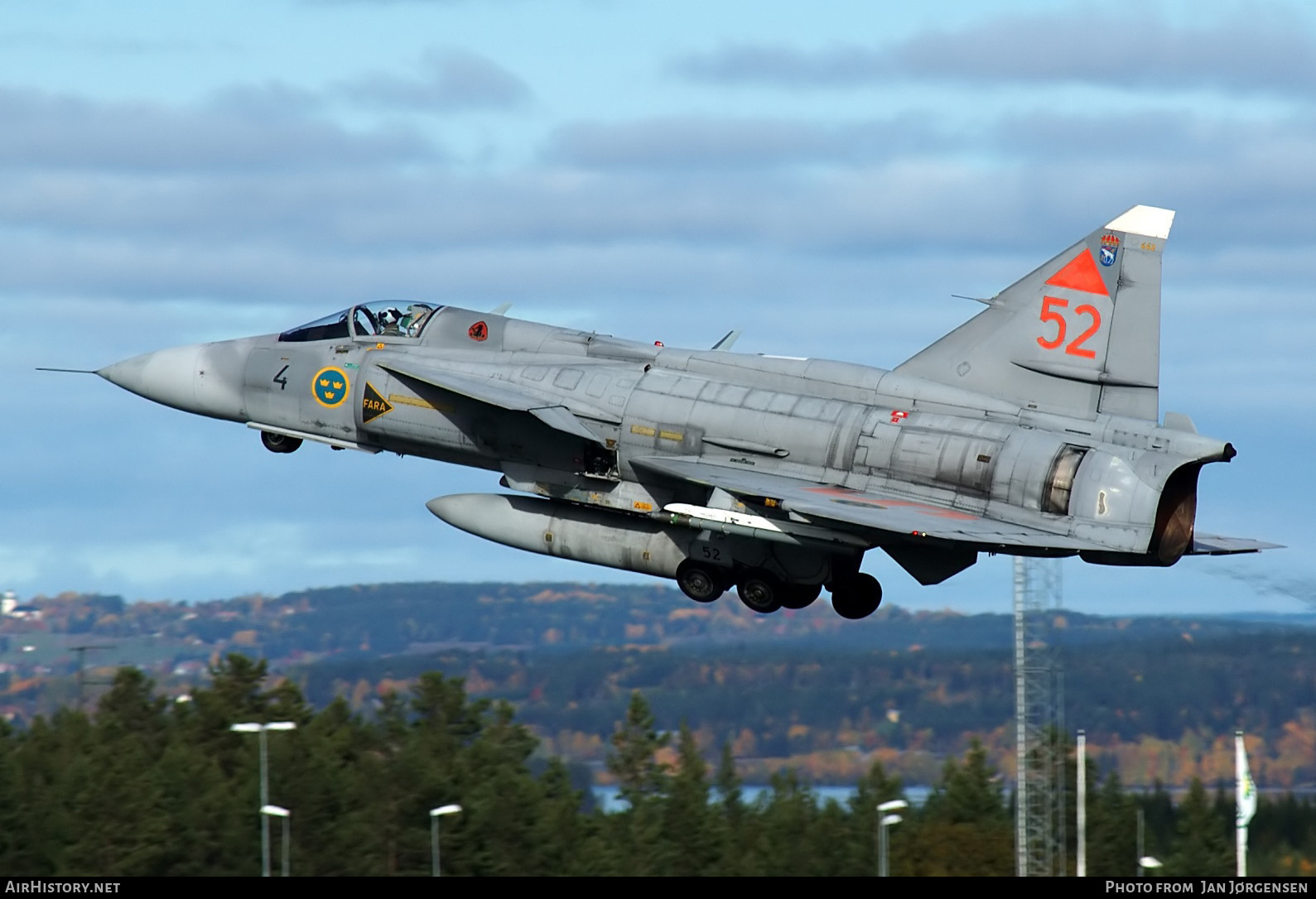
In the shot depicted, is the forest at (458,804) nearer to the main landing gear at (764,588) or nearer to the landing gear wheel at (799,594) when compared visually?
the main landing gear at (764,588)

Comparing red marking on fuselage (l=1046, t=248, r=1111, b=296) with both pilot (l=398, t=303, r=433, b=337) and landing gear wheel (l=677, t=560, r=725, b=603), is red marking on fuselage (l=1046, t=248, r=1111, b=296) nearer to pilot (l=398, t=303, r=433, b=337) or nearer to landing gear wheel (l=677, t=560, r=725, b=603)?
landing gear wheel (l=677, t=560, r=725, b=603)

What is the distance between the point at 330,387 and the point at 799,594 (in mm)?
7059

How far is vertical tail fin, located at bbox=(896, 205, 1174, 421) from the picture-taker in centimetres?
2262

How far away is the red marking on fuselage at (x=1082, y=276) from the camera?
23.0m

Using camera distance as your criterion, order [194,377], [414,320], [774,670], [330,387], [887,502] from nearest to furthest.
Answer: [887,502]
[330,387]
[414,320]
[194,377]
[774,670]

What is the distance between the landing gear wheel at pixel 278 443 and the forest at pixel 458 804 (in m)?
25.8

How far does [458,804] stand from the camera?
183 ft

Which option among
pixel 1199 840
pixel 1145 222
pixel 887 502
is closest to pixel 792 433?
pixel 887 502

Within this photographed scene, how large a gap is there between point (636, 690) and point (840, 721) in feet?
26.5

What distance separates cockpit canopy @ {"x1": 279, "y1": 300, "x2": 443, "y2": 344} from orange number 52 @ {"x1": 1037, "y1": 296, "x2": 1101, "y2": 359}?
8.37 m

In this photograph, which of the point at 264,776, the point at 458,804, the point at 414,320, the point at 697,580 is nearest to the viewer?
the point at 697,580

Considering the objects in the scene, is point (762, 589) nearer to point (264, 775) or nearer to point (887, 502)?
point (887, 502)

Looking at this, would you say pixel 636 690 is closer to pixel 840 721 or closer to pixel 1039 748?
pixel 840 721

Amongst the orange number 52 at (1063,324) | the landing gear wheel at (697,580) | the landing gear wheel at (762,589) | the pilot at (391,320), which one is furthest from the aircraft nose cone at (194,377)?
the orange number 52 at (1063,324)
